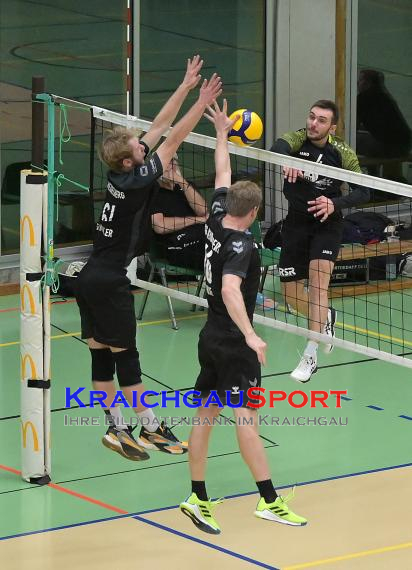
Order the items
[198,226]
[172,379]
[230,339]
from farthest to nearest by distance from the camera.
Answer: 1. [198,226]
2. [172,379]
3. [230,339]

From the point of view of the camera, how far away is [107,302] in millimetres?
9062

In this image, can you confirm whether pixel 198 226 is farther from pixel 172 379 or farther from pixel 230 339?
pixel 230 339

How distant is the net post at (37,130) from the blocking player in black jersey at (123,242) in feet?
1.82

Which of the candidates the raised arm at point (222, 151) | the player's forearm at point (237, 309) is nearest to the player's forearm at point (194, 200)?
the raised arm at point (222, 151)

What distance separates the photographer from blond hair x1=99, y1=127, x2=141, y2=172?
879 centimetres

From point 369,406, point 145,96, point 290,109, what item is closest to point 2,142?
point 145,96

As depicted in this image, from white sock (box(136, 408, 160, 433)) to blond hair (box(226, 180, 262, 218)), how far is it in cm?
193

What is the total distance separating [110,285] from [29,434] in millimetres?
1274

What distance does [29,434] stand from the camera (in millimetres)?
9406

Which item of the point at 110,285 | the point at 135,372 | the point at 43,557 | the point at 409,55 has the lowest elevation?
the point at 43,557

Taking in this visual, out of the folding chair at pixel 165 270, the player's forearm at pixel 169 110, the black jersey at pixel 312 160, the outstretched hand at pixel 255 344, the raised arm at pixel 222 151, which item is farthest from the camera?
the folding chair at pixel 165 270

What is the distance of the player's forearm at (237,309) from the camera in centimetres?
778

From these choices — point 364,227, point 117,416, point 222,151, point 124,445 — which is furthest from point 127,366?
point 364,227

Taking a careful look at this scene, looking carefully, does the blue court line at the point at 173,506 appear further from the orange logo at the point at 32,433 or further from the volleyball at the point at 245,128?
the volleyball at the point at 245,128
